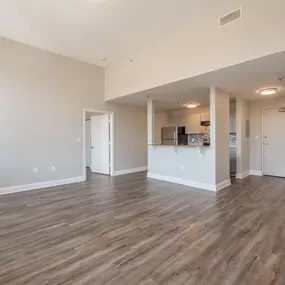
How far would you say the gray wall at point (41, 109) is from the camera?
4668 millimetres

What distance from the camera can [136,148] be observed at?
25.0ft

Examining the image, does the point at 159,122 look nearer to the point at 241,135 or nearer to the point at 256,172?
the point at 241,135

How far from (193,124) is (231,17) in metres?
4.82

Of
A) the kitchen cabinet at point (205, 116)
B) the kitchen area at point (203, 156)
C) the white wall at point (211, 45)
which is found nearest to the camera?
the white wall at point (211, 45)

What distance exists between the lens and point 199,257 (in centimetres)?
211

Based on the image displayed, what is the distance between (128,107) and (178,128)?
2.13m

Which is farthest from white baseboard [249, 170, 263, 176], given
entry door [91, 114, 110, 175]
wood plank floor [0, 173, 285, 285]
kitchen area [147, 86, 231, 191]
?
entry door [91, 114, 110, 175]

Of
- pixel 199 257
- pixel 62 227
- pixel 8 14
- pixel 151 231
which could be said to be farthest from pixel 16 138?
pixel 199 257

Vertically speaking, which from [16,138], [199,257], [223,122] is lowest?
[199,257]

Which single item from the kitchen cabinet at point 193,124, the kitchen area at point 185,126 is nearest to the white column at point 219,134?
the kitchen area at point 185,126

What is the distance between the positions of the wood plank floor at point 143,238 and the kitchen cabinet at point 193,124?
3.87 m

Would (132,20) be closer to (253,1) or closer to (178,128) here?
(253,1)

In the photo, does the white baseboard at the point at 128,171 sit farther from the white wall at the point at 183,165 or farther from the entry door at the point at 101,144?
the white wall at the point at 183,165

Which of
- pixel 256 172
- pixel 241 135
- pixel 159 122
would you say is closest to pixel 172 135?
pixel 159 122
